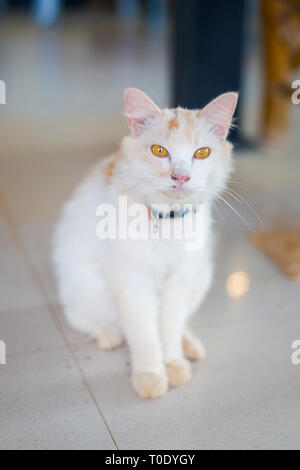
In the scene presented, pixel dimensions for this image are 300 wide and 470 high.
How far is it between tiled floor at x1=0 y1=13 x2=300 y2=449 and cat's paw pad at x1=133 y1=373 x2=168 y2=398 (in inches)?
1.0

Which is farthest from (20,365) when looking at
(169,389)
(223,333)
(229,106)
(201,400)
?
(229,106)

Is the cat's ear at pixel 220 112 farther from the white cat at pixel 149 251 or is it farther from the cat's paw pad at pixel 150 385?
the cat's paw pad at pixel 150 385

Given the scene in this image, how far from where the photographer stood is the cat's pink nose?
1345 millimetres

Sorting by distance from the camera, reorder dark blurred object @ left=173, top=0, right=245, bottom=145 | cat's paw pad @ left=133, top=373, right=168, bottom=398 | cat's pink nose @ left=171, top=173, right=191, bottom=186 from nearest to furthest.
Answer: cat's pink nose @ left=171, top=173, right=191, bottom=186
cat's paw pad @ left=133, top=373, right=168, bottom=398
dark blurred object @ left=173, top=0, right=245, bottom=145

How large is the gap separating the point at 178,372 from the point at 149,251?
0.41 metres

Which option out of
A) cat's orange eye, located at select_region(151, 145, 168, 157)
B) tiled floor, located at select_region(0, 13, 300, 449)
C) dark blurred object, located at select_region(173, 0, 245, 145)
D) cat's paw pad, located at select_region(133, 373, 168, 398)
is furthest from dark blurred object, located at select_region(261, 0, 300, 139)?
cat's paw pad, located at select_region(133, 373, 168, 398)

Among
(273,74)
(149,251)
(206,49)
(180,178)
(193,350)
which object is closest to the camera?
(180,178)

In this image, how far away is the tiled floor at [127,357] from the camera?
56.2 inches

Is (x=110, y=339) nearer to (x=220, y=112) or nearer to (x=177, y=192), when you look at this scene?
(x=177, y=192)

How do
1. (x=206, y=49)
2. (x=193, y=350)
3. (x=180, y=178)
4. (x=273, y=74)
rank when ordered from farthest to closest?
(x=273, y=74) < (x=206, y=49) < (x=193, y=350) < (x=180, y=178)

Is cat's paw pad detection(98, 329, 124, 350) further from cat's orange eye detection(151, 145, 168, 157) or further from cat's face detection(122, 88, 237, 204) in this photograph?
cat's orange eye detection(151, 145, 168, 157)

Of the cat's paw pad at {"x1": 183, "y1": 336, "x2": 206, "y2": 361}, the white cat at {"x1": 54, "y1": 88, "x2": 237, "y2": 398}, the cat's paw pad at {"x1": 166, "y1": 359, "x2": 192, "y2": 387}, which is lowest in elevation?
the cat's paw pad at {"x1": 166, "y1": 359, "x2": 192, "y2": 387}

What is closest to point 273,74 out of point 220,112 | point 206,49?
point 206,49

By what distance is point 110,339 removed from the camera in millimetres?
1791
